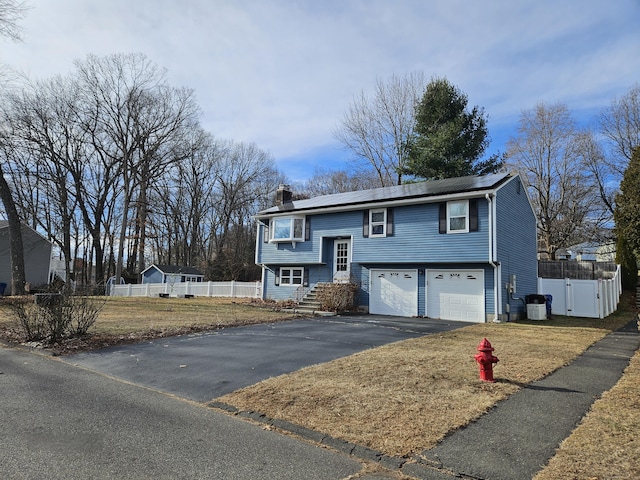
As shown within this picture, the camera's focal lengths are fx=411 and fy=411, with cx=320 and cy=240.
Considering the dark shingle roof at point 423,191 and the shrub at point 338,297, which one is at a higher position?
the dark shingle roof at point 423,191

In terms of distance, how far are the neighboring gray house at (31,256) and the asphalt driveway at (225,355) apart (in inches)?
1107

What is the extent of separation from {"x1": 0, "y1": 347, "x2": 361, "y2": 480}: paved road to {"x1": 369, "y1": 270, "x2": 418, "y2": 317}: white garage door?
13133mm

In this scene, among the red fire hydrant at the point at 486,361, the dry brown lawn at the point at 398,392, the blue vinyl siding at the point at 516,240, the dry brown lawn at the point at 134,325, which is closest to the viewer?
the dry brown lawn at the point at 398,392

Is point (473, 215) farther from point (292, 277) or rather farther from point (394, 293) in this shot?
point (292, 277)

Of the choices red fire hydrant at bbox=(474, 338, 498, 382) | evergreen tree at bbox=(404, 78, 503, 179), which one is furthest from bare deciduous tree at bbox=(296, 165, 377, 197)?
red fire hydrant at bbox=(474, 338, 498, 382)

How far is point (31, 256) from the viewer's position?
33031 mm

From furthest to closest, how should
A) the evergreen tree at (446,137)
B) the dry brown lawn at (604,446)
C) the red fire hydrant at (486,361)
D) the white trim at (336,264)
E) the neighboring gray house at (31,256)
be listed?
the neighboring gray house at (31,256) → the evergreen tree at (446,137) → the white trim at (336,264) → the red fire hydrant at (486,361) → the dry brown lawn at (604,446)

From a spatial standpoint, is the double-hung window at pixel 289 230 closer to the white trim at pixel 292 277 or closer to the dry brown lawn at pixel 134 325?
the white trim at pixel 292 277

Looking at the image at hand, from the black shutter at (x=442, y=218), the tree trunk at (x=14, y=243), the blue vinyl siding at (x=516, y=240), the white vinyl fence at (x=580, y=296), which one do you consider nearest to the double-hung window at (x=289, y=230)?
the black shutter at (x=442, y=218)

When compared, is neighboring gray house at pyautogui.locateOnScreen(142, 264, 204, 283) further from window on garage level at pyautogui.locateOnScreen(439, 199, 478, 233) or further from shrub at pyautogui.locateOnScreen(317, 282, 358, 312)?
window on garage level at pyautogui.locateOnScreen(439, 199, 478, 233)

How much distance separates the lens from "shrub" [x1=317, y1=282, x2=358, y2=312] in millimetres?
17672

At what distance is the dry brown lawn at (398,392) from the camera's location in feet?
14.3

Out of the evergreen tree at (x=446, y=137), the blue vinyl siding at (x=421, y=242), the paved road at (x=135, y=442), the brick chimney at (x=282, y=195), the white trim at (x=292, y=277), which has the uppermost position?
the evergreen tree at (x=446, y=137)

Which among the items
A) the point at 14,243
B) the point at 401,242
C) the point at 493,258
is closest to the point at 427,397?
the point at 493,258
